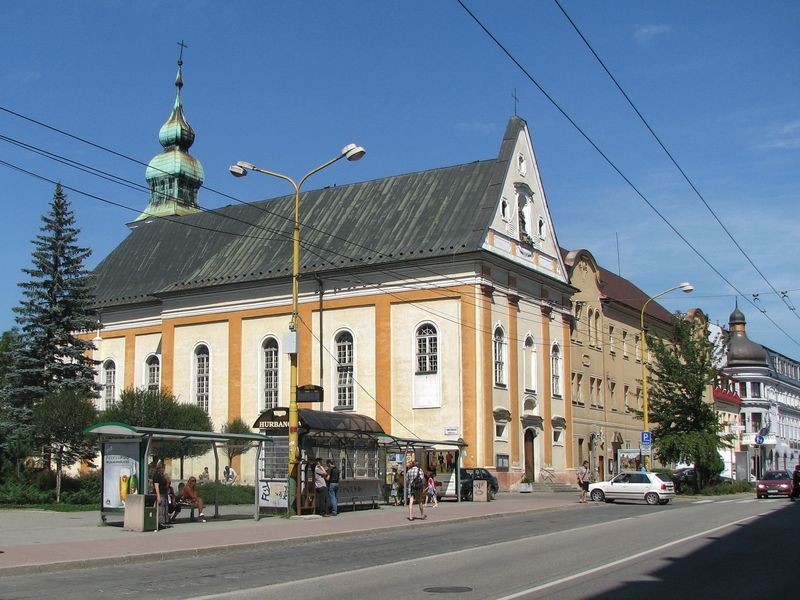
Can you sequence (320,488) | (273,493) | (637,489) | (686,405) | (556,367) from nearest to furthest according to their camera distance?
1. (320,488)
2. (273,493)
3. (637,489)
4. (686,405)
5. (556,367)

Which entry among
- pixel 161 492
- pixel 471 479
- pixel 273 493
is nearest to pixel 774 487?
pixel 471 479

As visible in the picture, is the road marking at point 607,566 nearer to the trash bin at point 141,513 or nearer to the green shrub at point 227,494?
the trash bin at point 141,513

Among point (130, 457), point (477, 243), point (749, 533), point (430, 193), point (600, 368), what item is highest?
point (430, 193)

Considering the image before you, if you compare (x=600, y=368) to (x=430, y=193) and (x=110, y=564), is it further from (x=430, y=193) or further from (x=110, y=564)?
(x=110, y=564)

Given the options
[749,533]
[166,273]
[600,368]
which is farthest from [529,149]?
[749,533]

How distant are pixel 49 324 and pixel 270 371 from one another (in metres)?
14.8

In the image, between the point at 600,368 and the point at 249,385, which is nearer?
the point at 249,385

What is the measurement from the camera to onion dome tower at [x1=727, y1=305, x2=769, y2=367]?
348 ft

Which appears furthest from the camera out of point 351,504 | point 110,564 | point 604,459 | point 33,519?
point 604,459

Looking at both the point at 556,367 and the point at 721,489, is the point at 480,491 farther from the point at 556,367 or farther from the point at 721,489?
the point at 721,489

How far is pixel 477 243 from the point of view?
47219mm

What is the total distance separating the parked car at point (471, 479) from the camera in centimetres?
3933

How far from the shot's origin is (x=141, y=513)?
22.9m

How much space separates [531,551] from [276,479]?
12.1m
